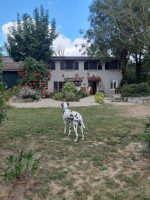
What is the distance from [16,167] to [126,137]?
388 cm

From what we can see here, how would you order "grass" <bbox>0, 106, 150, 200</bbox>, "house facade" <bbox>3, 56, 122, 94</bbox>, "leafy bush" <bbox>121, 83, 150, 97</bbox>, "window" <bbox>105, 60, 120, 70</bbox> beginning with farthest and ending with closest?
1. "window" <bbox>105, 60, 120, 70</bbox>
2. "house facade" <bbox>3, 56, 122, 94</bbox>
3. "leafy bush" <bbox>121, 83, 150, 97</bbox>
4. "grass" <bbox>0, 106, 150, 200</bbox>

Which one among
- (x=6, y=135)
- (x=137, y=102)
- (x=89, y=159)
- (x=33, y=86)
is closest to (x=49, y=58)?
(x=33, y=86)

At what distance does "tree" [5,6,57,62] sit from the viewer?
21922 millimetres

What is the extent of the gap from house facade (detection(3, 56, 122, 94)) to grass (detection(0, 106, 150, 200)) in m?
20.7

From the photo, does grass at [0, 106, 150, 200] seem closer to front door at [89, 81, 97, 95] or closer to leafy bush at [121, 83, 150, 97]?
leafy bush at [121, 83, 150, 97]

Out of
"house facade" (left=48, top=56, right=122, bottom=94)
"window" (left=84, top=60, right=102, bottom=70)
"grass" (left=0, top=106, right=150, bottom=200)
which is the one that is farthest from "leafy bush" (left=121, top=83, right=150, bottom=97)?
"grass" (left=0, top=106, right=150, bottom=200)

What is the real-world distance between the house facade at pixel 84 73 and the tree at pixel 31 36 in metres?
3.75

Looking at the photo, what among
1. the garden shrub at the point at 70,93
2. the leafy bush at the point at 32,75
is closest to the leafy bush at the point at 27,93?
the leafy bush at the point at 32,75

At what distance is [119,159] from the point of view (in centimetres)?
401

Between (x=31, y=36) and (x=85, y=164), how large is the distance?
21.2 meters

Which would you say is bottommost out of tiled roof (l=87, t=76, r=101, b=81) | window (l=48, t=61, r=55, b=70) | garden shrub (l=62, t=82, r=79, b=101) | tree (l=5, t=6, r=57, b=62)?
garden shrub (l=62, t=82, r=79, b=101)

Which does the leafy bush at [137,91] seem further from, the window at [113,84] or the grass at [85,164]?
the grass at [85,164]

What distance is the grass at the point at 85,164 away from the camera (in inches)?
109

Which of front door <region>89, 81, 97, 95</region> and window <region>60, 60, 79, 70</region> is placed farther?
front door <region>89, 81, 97, 95</region>
